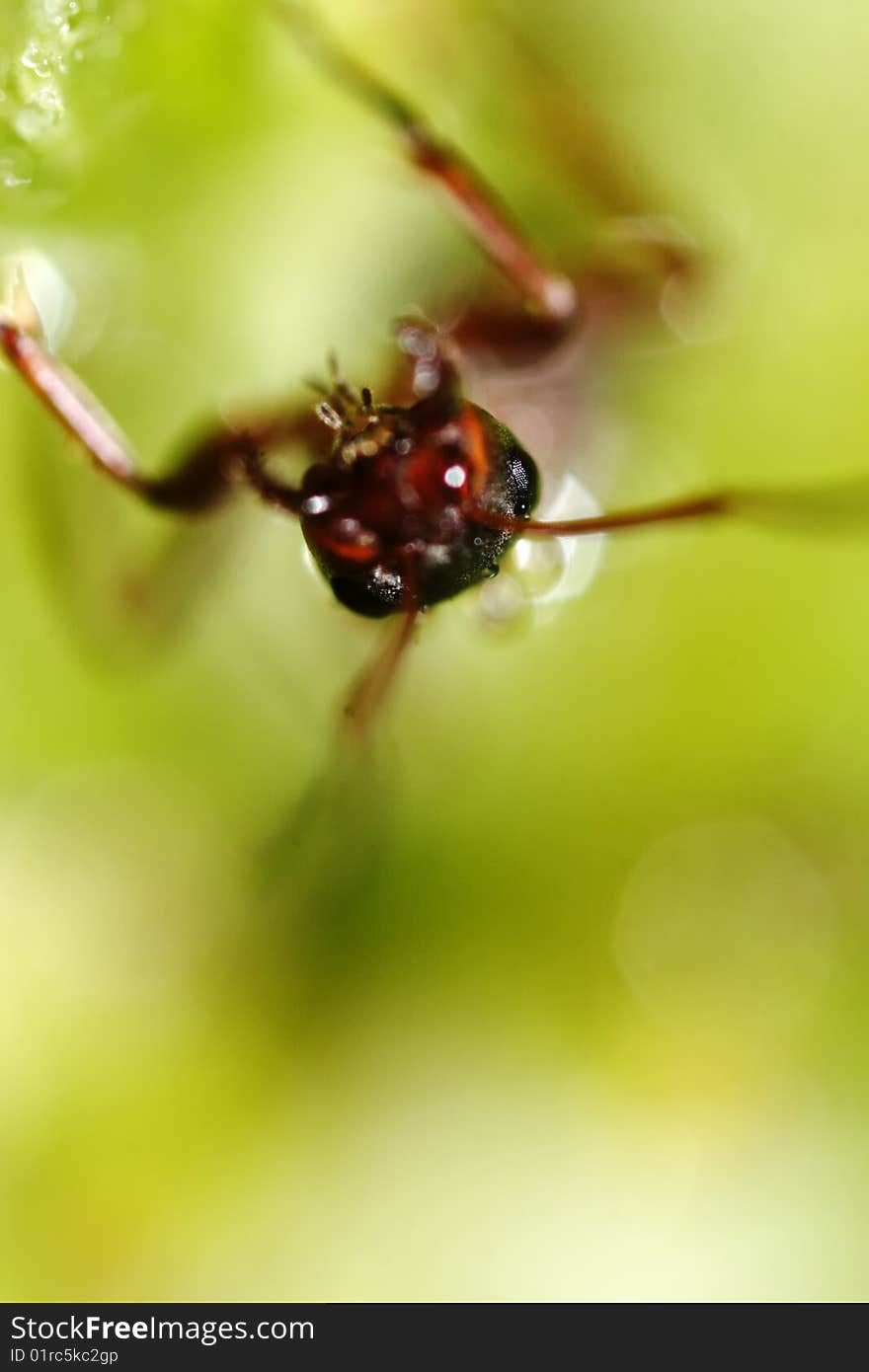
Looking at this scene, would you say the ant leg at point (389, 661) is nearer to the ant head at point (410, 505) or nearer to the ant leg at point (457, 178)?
the ant head at point (410, 505)

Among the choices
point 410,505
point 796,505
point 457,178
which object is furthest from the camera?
point 796,505

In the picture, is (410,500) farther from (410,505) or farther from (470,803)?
(470,803)

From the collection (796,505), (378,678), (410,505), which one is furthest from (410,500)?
(796,505)

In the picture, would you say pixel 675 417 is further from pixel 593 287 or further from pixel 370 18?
pixel 370 18

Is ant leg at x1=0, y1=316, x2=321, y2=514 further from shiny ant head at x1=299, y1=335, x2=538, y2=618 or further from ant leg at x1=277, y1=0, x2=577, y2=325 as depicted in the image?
ant leg at x1=277, y1=0, x2=577, y2=325

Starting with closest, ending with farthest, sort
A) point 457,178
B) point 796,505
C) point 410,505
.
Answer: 1. point 410,505
2. point 457,178
3. point 796,505

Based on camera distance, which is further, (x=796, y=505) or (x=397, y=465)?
(x=796, y=505)

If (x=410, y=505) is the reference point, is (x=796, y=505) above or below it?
above
